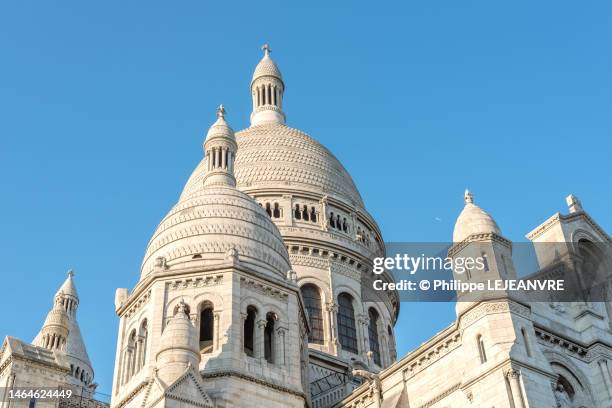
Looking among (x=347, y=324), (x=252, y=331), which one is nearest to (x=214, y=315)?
(x=252, y=331)

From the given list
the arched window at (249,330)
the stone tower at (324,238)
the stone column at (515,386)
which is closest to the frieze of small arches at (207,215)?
the arched window at (249,330)

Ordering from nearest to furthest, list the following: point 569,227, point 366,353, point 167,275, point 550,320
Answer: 1. point 550,320
2. point 569,227
3. point 167,275
4. point 366,353

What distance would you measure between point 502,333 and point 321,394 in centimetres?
1339

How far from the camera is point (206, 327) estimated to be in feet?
124

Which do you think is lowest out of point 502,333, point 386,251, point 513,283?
point 502,333

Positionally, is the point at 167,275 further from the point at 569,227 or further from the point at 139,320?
the point at 569,227

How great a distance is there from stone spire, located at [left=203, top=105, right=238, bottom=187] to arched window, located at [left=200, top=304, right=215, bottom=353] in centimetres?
793

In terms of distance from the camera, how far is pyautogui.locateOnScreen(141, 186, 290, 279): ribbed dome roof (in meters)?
38.2

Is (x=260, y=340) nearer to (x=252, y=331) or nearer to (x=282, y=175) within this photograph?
(x=252, y=331)

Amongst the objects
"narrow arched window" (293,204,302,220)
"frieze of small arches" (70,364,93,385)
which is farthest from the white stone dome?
"frieze of small arches" (70,364,93,385)

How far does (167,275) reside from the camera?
36938 millimetres

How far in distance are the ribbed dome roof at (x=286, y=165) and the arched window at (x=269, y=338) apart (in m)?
15.7

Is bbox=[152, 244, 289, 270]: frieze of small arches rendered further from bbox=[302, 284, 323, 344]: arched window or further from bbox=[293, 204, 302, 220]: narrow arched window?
bbox=[293, 204, 302, 220]: narrow arched window

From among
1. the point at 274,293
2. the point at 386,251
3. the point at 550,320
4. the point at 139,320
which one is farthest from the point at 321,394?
the point at 386,251
